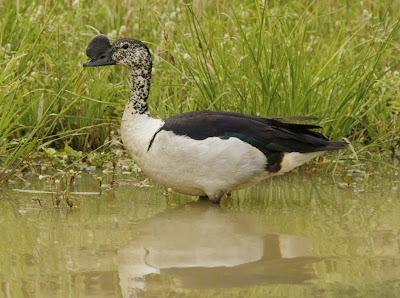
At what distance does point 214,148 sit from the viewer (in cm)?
609

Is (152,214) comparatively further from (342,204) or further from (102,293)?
(102,293)

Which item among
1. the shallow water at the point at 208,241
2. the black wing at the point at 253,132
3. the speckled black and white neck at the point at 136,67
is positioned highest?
the speckled black and white neck at the point at 136,67

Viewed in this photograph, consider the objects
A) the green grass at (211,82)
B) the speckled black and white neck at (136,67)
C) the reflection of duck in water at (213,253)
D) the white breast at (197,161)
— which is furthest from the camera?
the green grass at (211,82)

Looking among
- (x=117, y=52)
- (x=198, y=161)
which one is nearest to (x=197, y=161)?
(x=198, y=161)

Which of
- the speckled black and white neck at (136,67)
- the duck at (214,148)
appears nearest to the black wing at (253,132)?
the duck at (214,148)

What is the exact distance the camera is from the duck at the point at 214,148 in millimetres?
6070

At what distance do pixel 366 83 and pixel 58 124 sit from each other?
2.77 m

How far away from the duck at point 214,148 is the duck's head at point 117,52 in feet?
0.18

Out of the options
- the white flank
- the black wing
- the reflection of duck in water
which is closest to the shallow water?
the reflection of duck in water

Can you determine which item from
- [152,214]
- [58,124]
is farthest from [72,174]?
[58,124]

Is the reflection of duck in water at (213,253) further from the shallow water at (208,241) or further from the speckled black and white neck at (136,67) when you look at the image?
the speckled black and white neck at (136,67)

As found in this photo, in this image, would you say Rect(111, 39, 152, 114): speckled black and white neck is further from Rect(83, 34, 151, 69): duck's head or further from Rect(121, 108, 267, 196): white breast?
Rect(121, 108, 267, 196): white breast

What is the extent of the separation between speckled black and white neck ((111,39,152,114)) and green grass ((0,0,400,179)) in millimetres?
364

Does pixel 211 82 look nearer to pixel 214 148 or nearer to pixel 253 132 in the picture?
pixel 253 132
